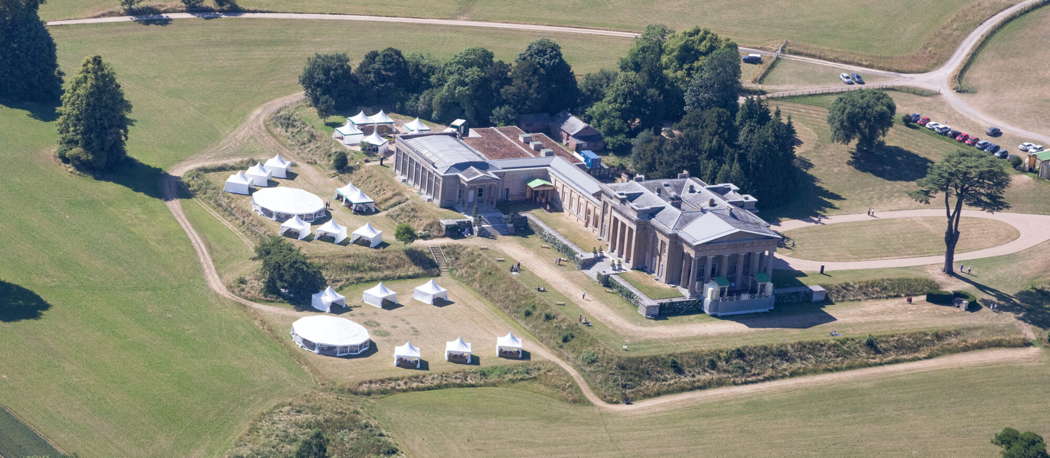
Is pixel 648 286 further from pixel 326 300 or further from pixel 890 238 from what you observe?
pixel 890 238

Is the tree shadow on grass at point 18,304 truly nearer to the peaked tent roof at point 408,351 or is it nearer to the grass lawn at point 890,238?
the peaked tent roof at point 408,351

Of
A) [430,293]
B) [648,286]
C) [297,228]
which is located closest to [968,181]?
[648,286]

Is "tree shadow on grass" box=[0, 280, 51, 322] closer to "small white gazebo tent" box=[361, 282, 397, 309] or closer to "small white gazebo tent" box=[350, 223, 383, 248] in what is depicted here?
"small white gazebo tent" box=[361, 282, 397, 309]

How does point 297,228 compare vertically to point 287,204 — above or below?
below

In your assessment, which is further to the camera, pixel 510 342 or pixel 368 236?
pixel 368 236

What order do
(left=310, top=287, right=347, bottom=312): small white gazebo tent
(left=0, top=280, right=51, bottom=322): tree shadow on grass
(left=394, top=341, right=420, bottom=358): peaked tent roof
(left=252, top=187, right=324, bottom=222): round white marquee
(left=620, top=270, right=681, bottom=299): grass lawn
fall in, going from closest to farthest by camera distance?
(left=394, top=341, right=420, bottom=358): peaked tent roof, (left=0, top=280, right=51, bottom=322): tree shadow on grass, (left=310, top=287, right=347, bottom=312): small white gazebo tent, (left=620, top=270, right=681, bottom=299): grass lawn, (left=252, top=187, right=324, bottom=222): round white marquee

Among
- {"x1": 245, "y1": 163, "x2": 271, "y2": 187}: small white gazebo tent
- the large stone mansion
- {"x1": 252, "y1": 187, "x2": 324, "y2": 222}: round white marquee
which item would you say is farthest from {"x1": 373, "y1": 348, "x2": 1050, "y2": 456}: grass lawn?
{"x1": 245, "y1": 163, "x2": 271, "y2": 187}: small white gazebo tent
